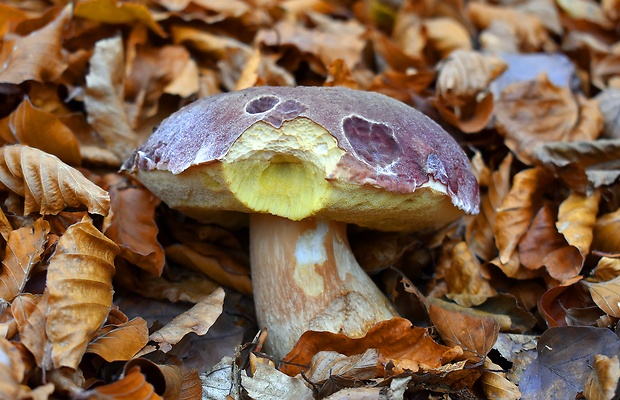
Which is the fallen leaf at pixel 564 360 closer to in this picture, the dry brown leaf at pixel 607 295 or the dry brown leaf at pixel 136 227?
the dry brown leaf at pixel 607 295

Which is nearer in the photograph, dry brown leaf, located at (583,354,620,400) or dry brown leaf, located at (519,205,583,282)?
dry brown leaf, located at (583,354,620,400)

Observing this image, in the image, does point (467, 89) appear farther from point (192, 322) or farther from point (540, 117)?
point (192, 322)

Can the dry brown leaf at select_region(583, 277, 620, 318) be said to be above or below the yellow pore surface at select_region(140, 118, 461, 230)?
below

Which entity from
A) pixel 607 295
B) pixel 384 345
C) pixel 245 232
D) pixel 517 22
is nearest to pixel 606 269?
pixel 607 295

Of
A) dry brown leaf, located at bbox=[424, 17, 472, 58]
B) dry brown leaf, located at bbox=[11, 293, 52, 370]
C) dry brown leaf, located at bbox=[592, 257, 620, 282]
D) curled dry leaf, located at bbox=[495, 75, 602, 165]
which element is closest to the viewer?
dry brown leaf, located at bbox=[11, 293, 52, 370]

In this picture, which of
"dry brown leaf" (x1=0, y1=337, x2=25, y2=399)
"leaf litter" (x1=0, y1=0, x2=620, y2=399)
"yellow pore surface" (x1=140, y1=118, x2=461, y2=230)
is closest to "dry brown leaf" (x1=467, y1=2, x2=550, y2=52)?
"leaf litter" (x1=0, y1=0, x2=620, y2=399)

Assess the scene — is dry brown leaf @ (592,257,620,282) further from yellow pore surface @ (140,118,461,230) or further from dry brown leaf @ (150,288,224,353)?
dry brown leaf @ (150,288,224,353)

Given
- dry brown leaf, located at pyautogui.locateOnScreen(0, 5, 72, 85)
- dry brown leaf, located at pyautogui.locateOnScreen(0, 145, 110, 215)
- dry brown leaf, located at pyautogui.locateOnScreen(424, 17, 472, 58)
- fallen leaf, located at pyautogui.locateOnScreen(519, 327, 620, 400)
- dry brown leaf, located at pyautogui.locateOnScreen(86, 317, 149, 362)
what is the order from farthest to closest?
1. dry brown leaf, located at pyautogui.locateOnScreen(424, 17, 472, 58)
2. dry brown leaf, located at pyautogui.locateOnScreen(0, 5, 72, 85)
3. dry brown leaf, located at pyautogui.locateOnScreen(0, 145, 110, 215)
4. fallen leaf, located at pyautogui.locateOnScreen(519, 327, 620, 400)
5. dry brown leaf, located at pyautogui.locateOnScreen(86, 317, 149, 362)
